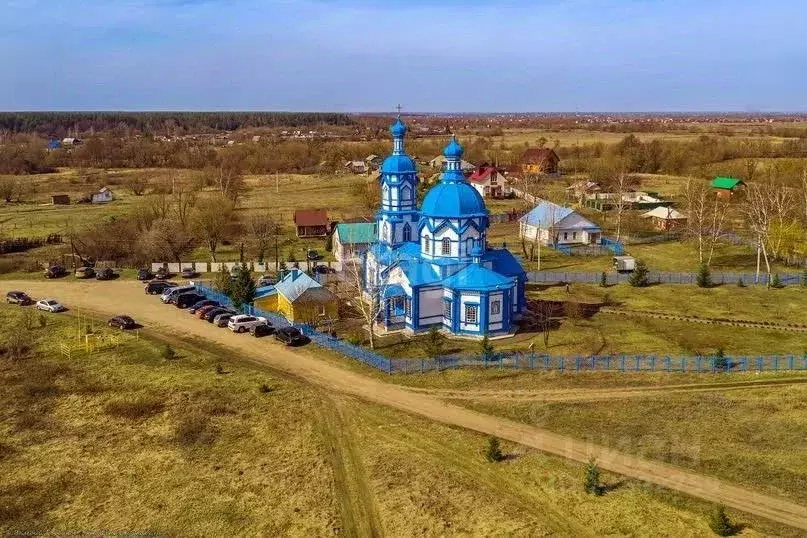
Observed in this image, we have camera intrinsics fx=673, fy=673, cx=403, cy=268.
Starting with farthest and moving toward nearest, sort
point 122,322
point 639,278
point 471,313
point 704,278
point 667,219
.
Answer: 1. point 667,219
2. point 639,278
3. point 704,278
4. point 122,322
5. point 471,313

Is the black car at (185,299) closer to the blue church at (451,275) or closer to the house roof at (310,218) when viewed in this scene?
the blue church at (451,275)

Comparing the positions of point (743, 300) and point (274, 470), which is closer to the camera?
point (274, 470)

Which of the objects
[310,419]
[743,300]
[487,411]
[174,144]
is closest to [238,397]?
[310,419]

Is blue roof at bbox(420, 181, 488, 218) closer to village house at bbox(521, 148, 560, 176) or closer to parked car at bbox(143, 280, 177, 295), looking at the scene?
parked car at bbox(143, 280, 177, 295)

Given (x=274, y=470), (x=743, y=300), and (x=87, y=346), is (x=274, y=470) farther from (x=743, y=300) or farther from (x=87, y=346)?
(x=743, y=300)

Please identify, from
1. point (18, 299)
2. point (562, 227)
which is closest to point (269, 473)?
point (18, 299)

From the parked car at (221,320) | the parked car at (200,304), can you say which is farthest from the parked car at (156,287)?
the parked car at (221,320)

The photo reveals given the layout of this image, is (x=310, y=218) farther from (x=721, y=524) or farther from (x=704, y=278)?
(x=721, y=524)
